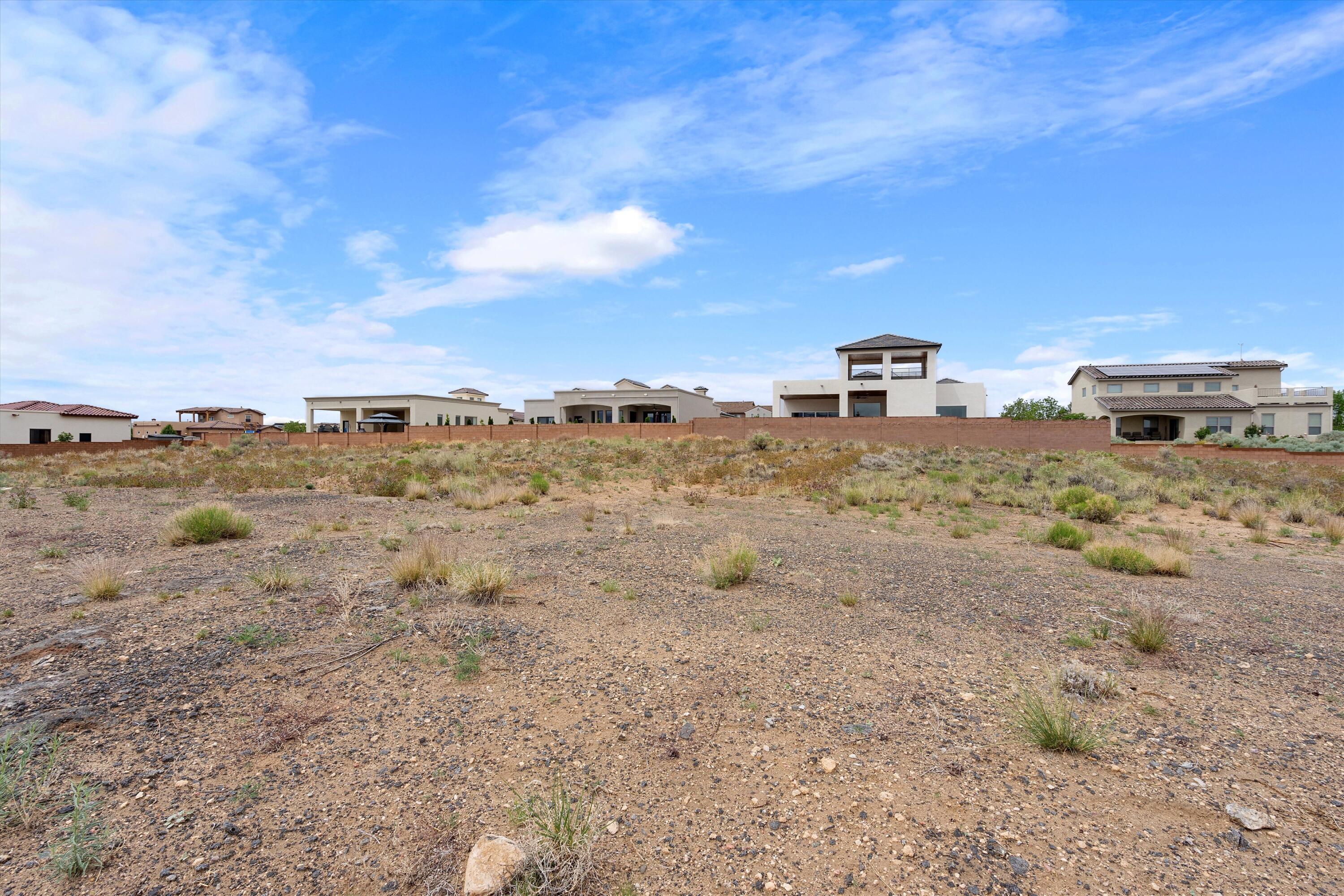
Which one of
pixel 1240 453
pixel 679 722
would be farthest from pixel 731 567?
pixel 1240 453

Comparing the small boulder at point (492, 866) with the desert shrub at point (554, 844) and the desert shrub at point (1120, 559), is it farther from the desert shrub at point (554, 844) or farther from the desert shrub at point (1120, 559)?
the desert shrub at point (1120, 559)

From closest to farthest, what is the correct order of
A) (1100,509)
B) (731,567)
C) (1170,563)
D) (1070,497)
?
(731,567) < (1170,563) < (1100,509) < (1070,497)

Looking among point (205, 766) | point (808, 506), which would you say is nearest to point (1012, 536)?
point (808, 506)

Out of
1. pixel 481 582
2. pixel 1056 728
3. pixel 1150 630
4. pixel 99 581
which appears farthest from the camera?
pixel 481 582

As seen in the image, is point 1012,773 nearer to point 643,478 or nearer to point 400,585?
point 400,585

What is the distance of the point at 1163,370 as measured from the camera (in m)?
48.1

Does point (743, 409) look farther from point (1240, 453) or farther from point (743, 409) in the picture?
point (1240, 453)

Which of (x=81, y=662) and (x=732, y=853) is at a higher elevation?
(x=81, y=662)

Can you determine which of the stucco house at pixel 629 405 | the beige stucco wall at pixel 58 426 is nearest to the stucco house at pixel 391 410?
the stucco house at pixel 629 405

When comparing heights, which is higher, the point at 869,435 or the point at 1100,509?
the point at 869,435

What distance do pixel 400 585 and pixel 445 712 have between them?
3.01m

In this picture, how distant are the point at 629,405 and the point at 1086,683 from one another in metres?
46.0

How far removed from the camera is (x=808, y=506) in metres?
14.3

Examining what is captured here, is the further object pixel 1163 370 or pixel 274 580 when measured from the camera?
pixel 1163 370
